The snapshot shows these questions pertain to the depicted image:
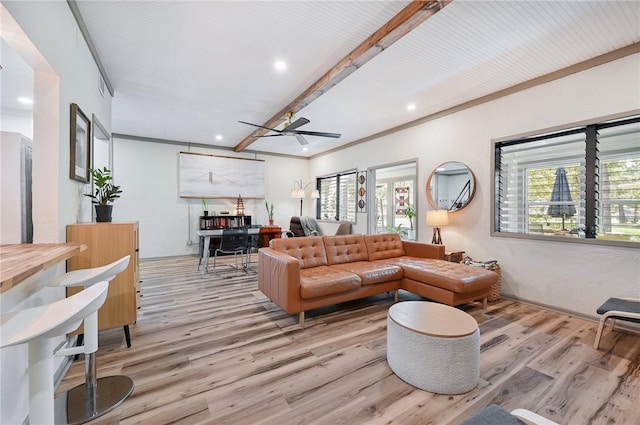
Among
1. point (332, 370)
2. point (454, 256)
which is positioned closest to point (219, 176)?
point (454, 256)

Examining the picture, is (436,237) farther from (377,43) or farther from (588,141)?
(377,43)

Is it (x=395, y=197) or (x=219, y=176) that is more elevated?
(x=219, y=176)

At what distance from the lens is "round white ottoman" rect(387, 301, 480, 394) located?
1756 millimetres

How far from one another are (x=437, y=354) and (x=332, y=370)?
77 centimetres

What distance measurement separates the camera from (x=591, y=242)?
2.89 meters

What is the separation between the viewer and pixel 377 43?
2.47m

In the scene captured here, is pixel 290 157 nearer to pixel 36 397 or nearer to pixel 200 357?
pixel 200 357

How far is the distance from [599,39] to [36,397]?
478cm

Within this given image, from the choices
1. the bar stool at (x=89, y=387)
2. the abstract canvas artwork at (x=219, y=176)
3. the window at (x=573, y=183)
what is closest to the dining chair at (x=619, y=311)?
the window at (x=573, y=183)

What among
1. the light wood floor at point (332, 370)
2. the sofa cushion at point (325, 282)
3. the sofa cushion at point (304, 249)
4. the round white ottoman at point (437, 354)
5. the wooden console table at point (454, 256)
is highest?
the sofa cushion at point (304, 249)

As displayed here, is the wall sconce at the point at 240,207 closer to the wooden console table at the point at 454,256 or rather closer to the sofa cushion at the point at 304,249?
the sofa cushion at the point at 304,249

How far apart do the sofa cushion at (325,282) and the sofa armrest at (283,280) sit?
0.30ft

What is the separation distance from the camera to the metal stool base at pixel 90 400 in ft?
5.03

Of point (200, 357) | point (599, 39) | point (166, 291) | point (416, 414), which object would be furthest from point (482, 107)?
point (166, 291)
